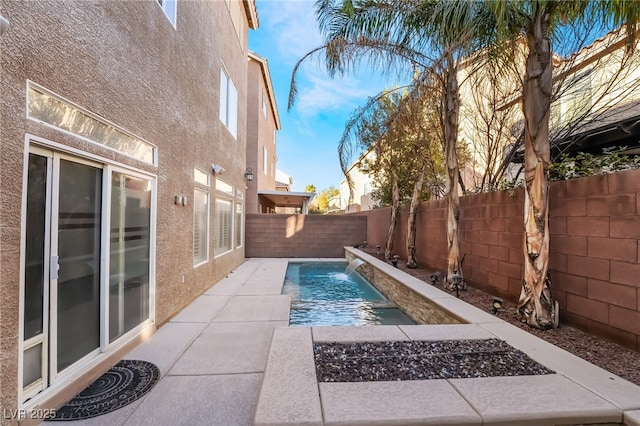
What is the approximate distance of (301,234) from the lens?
1453 cm

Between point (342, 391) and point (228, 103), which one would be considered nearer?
point (342, 391)

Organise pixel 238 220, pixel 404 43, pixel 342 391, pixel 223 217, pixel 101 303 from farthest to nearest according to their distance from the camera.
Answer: pixel 238 220 < pixel 223 217 < pixel 404 43 < pixel 101 303 < pixel 342 391

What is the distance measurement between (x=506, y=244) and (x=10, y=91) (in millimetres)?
6741

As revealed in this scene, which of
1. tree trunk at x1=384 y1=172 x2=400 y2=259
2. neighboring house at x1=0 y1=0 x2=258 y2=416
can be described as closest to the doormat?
neighboring house at x1=0 y1=0 x2=258 y2=416

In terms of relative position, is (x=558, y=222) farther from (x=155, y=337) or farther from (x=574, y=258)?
(x=155, y=337)

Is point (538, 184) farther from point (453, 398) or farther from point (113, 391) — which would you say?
point (113, 391)

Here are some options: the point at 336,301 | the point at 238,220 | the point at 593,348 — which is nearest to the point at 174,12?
the point at 336,301

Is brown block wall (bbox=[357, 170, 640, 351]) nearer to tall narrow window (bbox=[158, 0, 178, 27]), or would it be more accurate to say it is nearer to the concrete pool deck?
the concrete pool deck

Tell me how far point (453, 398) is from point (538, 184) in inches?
129

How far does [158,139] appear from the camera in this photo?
15.1 ft

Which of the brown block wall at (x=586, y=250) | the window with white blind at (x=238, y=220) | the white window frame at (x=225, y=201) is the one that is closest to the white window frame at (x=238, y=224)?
the window with white blind at (x=238, y=220)

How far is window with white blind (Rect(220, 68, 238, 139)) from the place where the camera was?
8.43 meters

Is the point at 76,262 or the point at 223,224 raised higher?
the point at 223,224

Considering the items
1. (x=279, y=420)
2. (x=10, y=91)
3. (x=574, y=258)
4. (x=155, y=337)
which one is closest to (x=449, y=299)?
(x=574, y=258)
